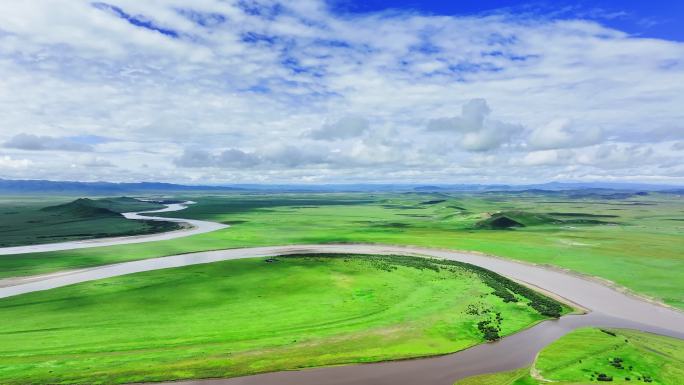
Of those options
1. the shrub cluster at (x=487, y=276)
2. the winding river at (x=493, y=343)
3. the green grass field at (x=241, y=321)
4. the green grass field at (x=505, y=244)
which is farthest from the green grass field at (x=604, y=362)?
the green grass field at (x=505, y=244)

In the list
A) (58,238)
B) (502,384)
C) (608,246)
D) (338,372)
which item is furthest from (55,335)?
(608,246)

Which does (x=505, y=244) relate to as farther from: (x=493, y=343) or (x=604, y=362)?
(x=604, y=362)

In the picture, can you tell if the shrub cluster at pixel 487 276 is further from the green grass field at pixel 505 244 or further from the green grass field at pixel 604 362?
the green grass field at pixel 505 244

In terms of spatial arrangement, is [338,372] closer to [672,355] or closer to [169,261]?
[672,355]

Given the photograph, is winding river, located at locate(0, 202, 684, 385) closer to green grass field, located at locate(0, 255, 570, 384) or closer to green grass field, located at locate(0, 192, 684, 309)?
green grass field, located at locate(0, 255, 570, 384)

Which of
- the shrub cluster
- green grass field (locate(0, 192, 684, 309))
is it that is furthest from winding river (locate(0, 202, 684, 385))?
green grass field (locate(0, 192, 684, 309))

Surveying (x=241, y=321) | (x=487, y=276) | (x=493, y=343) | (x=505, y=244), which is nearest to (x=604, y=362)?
(x=493, y=343)
